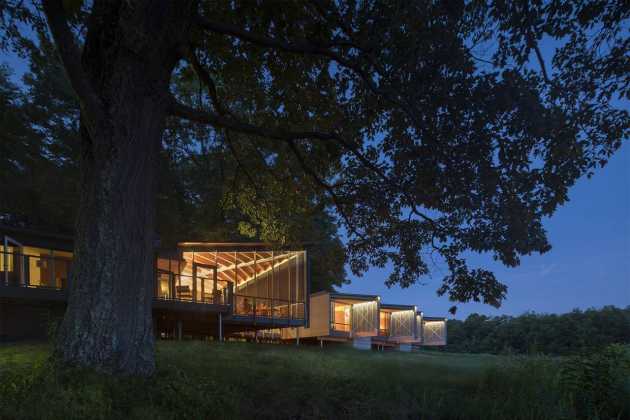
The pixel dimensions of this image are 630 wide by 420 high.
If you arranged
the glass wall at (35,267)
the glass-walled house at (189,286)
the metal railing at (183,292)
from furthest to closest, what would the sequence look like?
1. the metal railing at (183,292)
2. the glass-walled house at (189,286)
3. the glass wall at (35,267)

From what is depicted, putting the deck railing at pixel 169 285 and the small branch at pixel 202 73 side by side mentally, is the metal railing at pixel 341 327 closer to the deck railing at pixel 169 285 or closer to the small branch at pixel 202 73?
the deck railing at pixel 169 285

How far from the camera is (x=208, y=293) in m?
18.0

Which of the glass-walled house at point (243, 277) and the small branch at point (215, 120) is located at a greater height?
the small branch at point (215, 120)

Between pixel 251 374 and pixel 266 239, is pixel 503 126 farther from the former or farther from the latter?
pixel 266 239

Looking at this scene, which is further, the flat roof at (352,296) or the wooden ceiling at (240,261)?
the flat roof at (352,296)

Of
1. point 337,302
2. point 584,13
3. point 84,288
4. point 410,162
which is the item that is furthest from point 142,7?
point 337,302

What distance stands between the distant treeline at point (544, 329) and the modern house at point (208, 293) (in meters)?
9.85

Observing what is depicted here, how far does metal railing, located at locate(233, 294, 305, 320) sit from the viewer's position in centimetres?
1822

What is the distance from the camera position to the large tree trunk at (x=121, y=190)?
5695 mm

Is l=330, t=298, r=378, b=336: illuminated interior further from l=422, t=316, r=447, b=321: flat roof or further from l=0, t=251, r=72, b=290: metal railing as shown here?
l=0, t=251, r=72, b=290: metal railing

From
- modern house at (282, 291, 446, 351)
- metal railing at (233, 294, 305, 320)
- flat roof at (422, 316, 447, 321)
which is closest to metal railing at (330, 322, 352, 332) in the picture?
modern house at (282, 291, 446, 351)

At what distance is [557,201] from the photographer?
6.96 meters

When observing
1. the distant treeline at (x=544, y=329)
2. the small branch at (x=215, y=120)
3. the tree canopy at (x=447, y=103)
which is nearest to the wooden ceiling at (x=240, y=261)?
the tree canopy at (x=447, y=103)

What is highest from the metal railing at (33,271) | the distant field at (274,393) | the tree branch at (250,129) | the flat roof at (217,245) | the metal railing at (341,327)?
the tree branch at (250,129)
